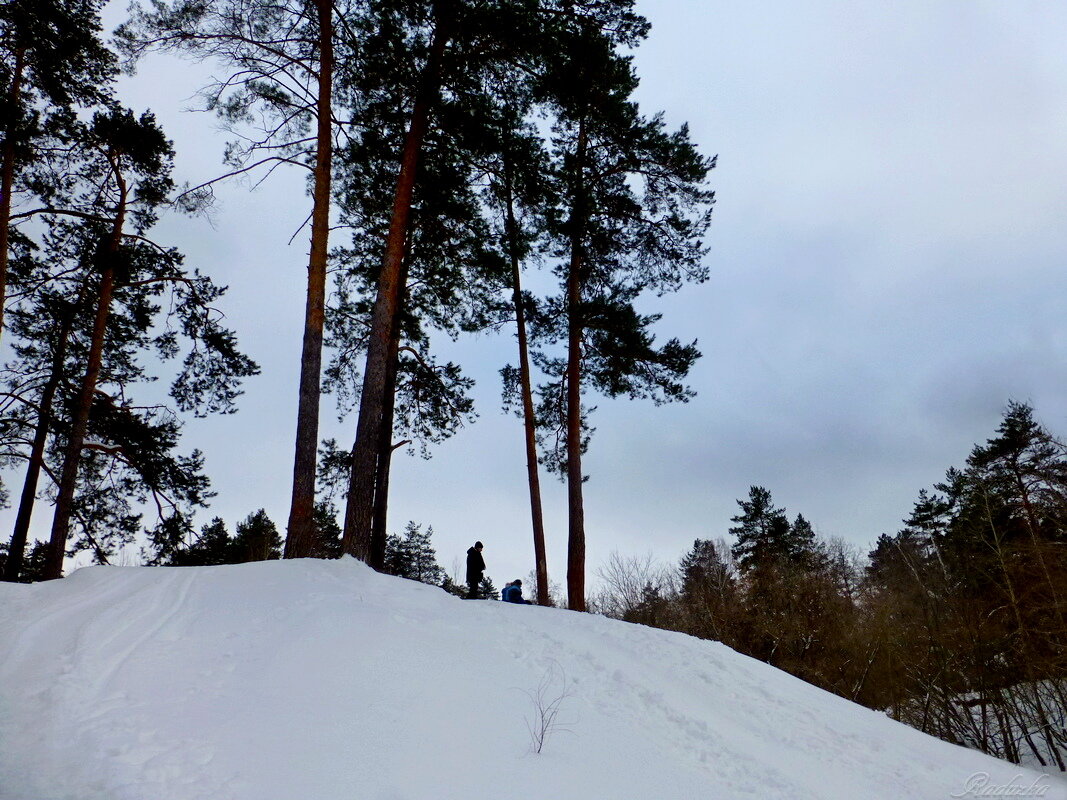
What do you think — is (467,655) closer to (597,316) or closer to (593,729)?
(593,729)

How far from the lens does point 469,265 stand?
11.5 metres

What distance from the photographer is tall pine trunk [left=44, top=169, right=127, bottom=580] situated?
33.4 feet

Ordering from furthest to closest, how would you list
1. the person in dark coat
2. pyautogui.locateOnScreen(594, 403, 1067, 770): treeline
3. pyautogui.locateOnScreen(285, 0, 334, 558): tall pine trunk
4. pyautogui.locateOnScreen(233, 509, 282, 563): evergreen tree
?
pyautogui.locateOnScreen(233, 509, 282, 563): evergreen tree < pyautogui.locateOnScreen(594, 403, 1067, 770): treeline < the person in dark coat < pyautogui.locateOnScreen(285, 0, 334, 558): tall pine trunk

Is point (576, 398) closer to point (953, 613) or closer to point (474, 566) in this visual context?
point (474, 566)

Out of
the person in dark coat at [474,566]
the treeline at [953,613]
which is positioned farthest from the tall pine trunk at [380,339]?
the treeline at [953,613]

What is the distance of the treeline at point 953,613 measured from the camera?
1228cm

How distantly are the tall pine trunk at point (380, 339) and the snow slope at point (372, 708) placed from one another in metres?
0.76

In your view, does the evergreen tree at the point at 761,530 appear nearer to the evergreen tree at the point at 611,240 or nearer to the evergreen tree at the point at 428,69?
the evergreen tree at the point at 611,240

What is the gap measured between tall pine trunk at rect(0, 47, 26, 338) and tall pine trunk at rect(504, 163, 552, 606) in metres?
7.69

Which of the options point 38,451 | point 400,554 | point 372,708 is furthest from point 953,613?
point 400,554

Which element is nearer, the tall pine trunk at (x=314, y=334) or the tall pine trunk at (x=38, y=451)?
the tall pine trunk at (x=314, y=334)

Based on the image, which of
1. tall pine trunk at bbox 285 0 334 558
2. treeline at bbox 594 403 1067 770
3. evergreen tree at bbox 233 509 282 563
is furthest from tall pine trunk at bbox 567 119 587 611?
evergreen tree at bbox 233 509 282 563

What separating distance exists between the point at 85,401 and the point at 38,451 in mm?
1826

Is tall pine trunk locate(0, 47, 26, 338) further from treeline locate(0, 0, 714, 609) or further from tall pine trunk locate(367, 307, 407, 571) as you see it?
tall pine trunk locate(367, 307, 407, 571)
